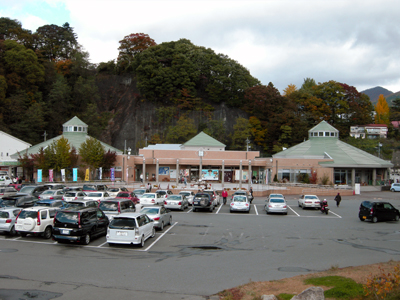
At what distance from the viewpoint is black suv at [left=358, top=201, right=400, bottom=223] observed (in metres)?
24.8

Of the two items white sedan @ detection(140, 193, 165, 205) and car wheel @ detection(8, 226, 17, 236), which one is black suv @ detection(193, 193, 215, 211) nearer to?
white sedan @ detection(140, 193, 165, 205)

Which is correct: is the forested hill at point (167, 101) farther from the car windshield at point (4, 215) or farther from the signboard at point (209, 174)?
the car windshield at point (4, 215)

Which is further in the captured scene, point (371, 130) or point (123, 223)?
point (371, 130)

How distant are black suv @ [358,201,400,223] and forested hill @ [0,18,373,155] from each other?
49.7m

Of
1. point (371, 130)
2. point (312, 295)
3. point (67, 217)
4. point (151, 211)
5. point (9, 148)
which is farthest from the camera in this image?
point (371, 130)

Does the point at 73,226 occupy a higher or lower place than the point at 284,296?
higher

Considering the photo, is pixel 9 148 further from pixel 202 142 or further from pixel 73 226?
pixel 73 226

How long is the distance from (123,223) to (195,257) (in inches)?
147

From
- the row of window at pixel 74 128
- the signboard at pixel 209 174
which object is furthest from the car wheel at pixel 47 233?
the row of window at pixel 74 128

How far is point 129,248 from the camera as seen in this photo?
647 inches

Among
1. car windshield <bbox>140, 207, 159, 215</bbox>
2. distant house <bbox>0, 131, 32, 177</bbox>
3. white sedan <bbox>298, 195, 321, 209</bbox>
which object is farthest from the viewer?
distant house <bbox>0, 131, 32, 177</bbox>

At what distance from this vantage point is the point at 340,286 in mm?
10047

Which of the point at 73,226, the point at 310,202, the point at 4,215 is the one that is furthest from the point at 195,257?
the point at 310,202

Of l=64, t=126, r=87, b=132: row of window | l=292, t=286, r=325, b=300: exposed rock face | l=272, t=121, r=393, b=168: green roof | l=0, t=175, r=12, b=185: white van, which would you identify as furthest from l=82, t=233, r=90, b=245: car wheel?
l=64, t=126, r=87, b=132: row of window
